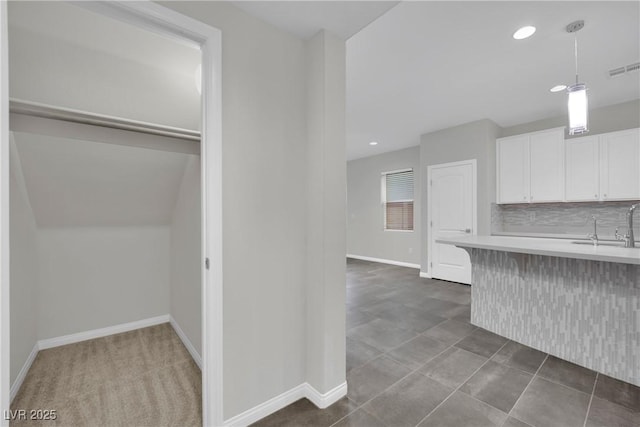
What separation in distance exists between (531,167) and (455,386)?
12.4 feet

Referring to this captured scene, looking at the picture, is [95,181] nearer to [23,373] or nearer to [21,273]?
[21,273]

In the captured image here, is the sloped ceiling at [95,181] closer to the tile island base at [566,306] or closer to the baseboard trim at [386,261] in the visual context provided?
the tile island base at [566,306]

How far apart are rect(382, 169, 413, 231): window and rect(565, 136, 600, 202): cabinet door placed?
2.83m

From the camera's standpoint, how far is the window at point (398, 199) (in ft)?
21.3

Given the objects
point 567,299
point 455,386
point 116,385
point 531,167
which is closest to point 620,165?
point 531,167

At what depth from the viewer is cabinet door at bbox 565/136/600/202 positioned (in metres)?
3.80

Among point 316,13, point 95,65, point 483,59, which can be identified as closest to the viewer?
point 316,13

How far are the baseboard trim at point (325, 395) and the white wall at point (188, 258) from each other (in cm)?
98

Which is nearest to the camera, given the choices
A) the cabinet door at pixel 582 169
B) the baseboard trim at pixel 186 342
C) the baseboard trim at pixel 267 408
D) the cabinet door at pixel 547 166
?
the baseboard trim at pixel 267 408

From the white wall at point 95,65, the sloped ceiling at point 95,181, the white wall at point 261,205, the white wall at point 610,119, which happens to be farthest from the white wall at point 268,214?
the white wall at point 610,119

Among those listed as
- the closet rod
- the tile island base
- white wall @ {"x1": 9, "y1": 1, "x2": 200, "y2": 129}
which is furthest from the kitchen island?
white wall @ {"x1": 9, "y1": 1, "x2": 200, "y2": 129}

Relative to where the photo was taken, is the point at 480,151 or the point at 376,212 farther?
the point at 376,212

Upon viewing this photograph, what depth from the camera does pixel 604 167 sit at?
3.74 m

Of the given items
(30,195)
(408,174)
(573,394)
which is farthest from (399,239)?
(30,195)
